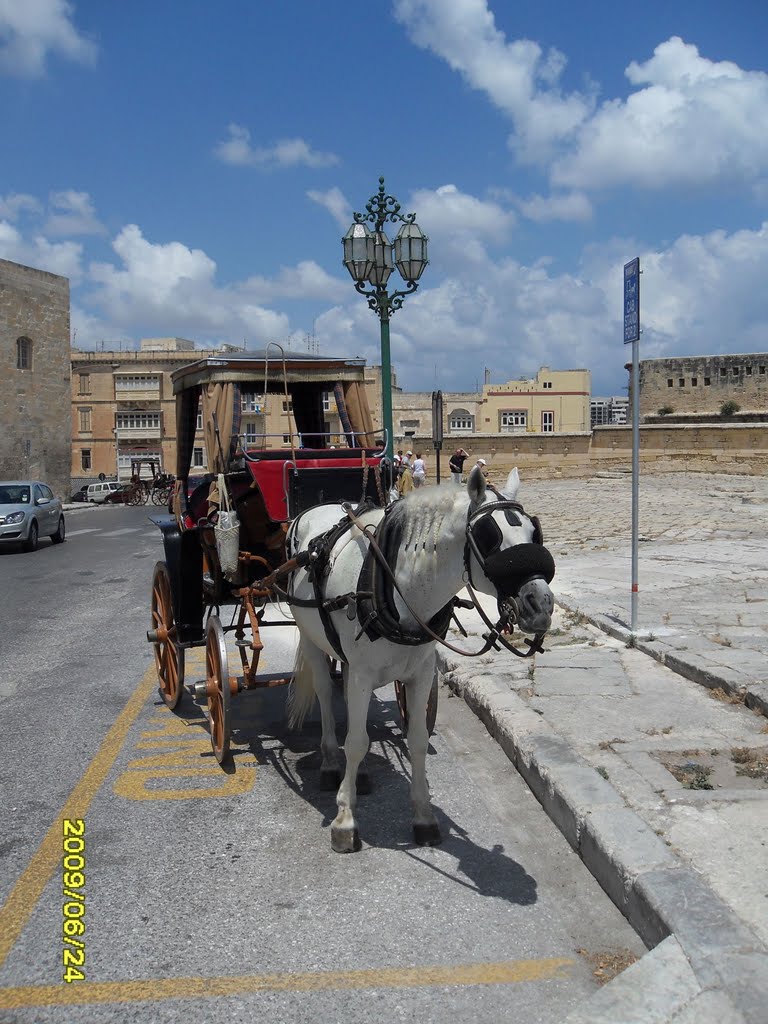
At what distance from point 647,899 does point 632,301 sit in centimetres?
567

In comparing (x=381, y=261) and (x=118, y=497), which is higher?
(x=381, y=261)

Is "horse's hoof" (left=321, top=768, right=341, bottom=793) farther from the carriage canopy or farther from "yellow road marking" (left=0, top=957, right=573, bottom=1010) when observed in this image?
the carriage canopy

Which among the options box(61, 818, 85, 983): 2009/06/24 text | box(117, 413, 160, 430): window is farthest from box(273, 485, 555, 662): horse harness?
box(117, 413, 160, 430): window

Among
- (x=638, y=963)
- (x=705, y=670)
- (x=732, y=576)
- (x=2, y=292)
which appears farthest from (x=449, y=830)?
(x=2, y=292)

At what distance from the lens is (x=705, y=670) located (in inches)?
251

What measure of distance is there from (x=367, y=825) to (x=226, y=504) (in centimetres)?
227

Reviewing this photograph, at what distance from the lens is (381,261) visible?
477 inches

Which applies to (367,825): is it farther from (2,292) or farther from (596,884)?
(2,292)

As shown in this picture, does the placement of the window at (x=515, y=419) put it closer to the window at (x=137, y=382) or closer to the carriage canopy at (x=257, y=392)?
the window at (x=137, y=382)

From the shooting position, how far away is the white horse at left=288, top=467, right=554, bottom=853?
3438 mm

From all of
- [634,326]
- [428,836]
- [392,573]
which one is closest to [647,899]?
[428,836]

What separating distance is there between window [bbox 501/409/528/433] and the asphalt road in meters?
69.8

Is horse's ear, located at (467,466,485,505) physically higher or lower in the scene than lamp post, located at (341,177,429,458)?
lower

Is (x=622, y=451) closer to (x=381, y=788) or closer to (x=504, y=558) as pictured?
(x=381, y=788)
